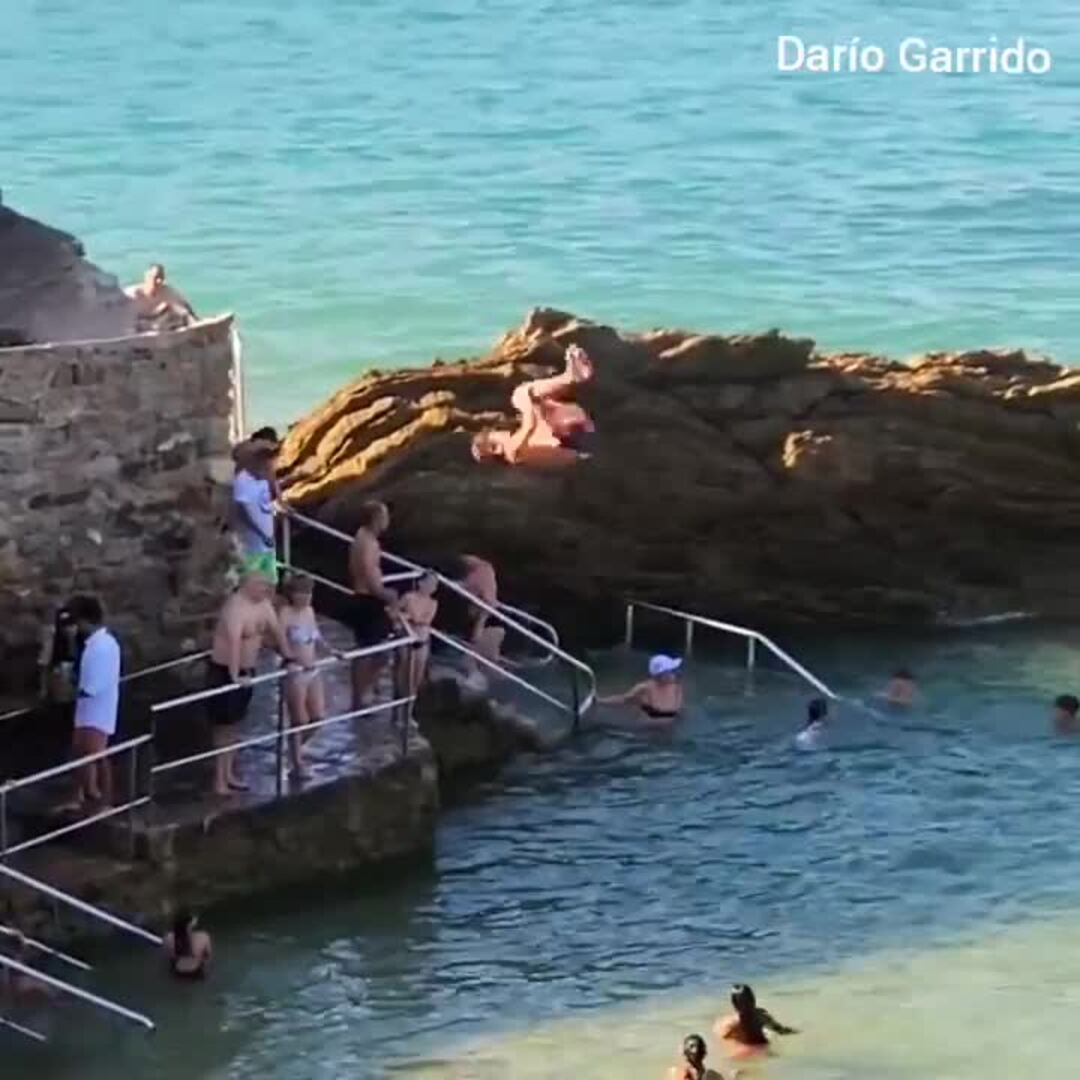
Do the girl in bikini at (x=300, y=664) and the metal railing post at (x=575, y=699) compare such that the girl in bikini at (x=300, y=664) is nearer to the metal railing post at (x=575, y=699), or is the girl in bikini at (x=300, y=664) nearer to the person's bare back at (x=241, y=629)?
the person's bare back at (x=241, y=629)

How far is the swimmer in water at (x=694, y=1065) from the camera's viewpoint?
17734mm

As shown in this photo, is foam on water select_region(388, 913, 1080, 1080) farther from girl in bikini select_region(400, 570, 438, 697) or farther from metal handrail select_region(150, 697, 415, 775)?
girl in bikini select_region(400, 570, 438, 697)

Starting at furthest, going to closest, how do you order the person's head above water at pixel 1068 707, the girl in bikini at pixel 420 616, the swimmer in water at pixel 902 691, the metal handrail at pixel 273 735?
1. the swimmer in water at pixel 902 691
2. the person's head above water at pixel 1068 707
3. the girl in bikini at pixel 420 616
4. the metal handrail at pixel 273 735

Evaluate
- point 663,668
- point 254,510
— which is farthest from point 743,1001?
point 663,668

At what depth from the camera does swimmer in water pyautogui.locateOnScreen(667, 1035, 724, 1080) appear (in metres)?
17.7

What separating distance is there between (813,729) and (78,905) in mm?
7158

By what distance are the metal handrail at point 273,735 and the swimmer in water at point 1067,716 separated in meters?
5.31

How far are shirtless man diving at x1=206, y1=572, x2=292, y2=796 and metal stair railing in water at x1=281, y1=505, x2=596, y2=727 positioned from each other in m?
2.74

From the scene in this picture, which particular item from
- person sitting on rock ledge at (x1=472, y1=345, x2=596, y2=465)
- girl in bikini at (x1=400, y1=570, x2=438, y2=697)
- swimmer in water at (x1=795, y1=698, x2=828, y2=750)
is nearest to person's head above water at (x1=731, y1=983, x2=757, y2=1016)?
girl in bikini at (x1=400, y1=570, x2=438, y2=697)

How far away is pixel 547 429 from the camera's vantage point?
25.4 meters

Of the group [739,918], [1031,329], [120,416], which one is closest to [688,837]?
[739,918]

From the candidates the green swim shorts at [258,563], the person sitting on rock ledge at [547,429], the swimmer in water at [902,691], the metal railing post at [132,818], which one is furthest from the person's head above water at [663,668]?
the metal railing post at [132,818]

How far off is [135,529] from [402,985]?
3.57 meters

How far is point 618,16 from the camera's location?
7819 centimetres
